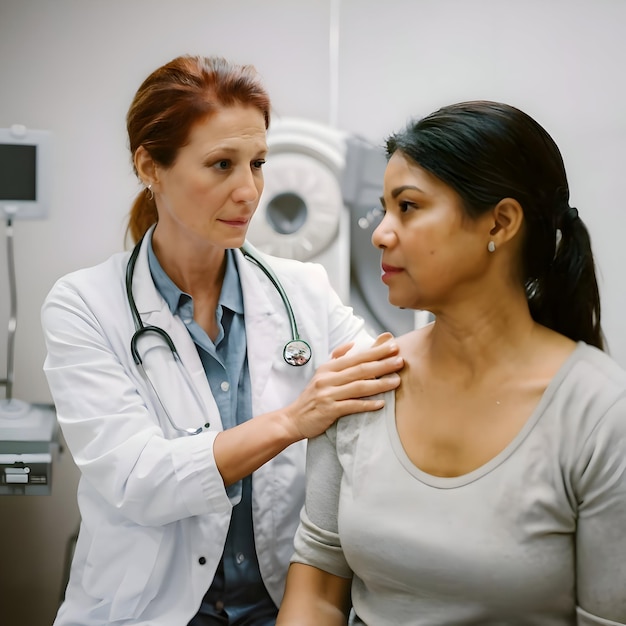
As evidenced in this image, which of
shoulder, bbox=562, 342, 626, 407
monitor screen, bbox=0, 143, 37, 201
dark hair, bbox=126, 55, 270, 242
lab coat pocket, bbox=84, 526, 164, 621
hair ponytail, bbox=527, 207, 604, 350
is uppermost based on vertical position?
dark hair, bbox=126, 55, 270, 242

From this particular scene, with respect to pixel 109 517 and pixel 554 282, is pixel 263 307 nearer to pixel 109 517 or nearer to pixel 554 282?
pixel 109 517

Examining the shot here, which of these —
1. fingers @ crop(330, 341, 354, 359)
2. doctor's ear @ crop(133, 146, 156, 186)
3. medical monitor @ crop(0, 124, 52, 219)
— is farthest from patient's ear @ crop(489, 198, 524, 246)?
medical monitor @ crop(0, 124, 52, 219)

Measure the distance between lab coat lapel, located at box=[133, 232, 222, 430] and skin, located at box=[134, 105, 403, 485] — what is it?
0.19 ft

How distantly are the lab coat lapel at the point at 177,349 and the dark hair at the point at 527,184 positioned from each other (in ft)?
1.76

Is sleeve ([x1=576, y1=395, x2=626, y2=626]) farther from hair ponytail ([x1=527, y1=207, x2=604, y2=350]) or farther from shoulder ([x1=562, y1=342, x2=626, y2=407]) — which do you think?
hair ponytail ([x1=527, y1=207, x2=604, y2=350])

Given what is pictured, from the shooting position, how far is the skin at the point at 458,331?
1.13 m

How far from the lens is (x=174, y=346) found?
1471 mm

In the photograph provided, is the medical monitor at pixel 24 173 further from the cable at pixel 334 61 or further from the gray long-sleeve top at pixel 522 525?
the gray long-sleeve top at pixel 522 525

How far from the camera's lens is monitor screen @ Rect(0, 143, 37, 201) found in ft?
6.47

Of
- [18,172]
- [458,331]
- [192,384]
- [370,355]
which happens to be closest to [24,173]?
[18,172]

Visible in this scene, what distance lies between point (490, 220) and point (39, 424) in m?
1.25

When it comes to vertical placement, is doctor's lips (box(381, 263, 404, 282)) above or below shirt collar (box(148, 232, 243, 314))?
above

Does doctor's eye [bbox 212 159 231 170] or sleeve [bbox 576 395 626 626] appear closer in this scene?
sleeve [bbox 576 395 626 626]

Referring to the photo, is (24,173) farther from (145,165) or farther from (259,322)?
(259,322)
